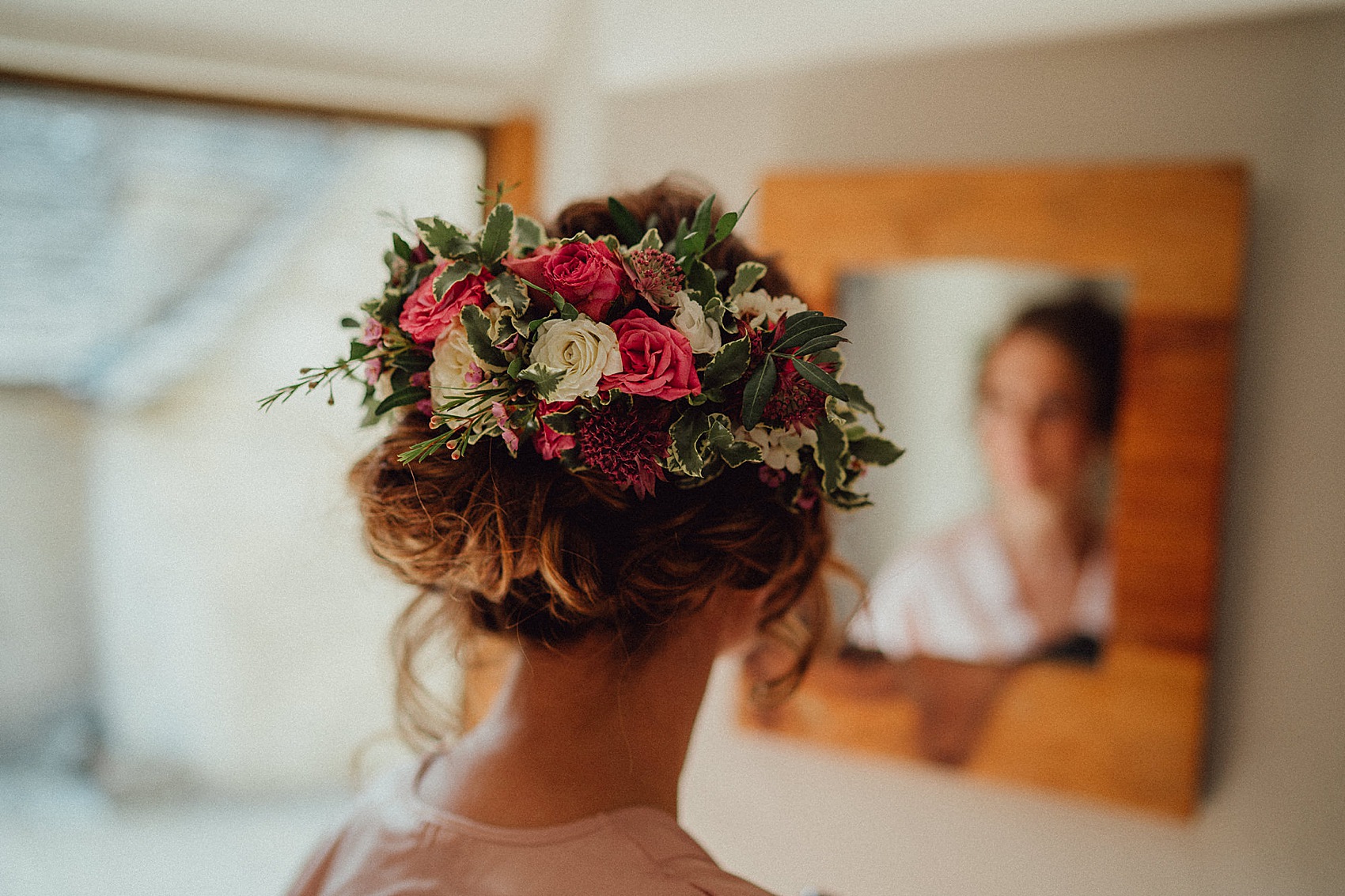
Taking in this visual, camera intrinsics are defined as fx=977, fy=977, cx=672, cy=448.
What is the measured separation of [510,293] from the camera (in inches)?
29.3

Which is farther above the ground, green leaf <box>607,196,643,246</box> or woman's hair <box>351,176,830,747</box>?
green leaf <box>607,196,643,246</box>

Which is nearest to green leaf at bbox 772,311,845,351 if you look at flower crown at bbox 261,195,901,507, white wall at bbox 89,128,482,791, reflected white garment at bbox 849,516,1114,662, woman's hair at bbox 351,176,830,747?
flower crown at bbox 261,195,901,507

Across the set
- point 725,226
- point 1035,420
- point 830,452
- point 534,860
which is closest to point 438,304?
point 725,226

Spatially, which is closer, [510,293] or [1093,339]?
[510,293]

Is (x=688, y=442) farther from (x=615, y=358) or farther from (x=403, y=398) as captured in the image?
(x=403, y=398)

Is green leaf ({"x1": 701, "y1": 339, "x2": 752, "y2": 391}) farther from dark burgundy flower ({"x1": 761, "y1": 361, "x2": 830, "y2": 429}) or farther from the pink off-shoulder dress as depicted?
the pink off-shoulder dress

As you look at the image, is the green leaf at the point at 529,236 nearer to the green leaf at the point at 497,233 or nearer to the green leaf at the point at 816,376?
the green leaf at the point at 497,233

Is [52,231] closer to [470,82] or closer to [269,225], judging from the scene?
[269,225]

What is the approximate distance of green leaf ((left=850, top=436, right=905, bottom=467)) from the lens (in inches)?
35.5

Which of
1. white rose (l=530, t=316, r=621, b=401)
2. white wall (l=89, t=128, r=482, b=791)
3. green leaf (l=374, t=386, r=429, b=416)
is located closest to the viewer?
white rose (l=530, t=316, r=621, b=401)

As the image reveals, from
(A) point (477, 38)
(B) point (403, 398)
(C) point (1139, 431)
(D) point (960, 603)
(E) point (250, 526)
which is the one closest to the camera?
(B) point (403, 398)

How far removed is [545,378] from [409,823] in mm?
419

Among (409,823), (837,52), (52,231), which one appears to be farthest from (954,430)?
(52,231)

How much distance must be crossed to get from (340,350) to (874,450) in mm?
1220
